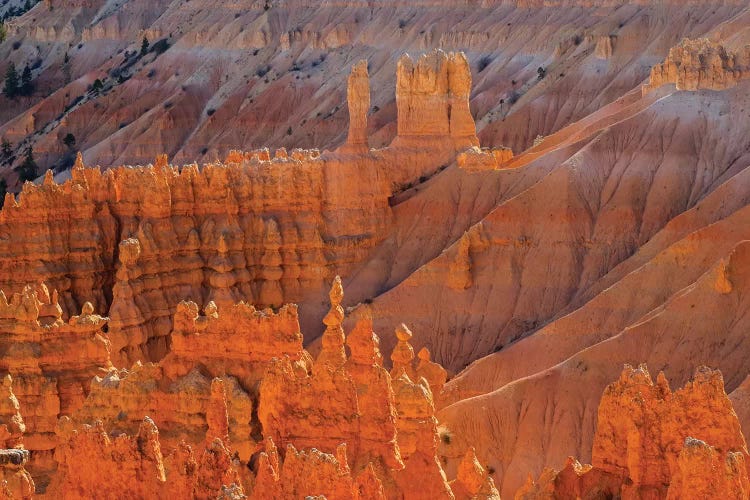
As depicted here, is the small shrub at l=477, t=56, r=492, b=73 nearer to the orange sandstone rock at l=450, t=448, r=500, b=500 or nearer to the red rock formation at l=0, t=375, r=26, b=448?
the red rock formation at l=0, t=375, r=26, b=448

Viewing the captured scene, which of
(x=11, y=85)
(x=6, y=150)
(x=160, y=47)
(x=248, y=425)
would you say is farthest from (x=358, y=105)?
(x=11, y=85)

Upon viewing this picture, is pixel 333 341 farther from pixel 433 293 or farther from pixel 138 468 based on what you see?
pixel 433 293

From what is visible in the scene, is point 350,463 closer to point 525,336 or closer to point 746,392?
point 746,392

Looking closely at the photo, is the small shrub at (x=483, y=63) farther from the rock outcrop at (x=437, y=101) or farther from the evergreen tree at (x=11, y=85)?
the evergreen tree at (x=11, y=85)

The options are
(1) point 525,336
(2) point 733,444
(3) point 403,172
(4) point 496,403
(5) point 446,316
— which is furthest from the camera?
(3) point 403,172

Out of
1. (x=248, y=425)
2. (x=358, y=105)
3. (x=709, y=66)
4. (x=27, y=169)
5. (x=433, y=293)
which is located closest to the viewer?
(x=248, y=425)

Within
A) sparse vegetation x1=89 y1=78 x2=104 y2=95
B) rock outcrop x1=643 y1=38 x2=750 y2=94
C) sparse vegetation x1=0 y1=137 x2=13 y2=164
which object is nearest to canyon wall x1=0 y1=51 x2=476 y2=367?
rock outcrop x1=643 y1=38 x2=750 y2=94

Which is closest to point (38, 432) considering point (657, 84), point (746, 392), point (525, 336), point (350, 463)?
point (350, 463)
